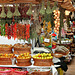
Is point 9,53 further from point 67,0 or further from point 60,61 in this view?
point 67,0

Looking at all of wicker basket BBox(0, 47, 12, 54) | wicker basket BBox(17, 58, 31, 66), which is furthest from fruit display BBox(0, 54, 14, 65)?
wicker basket BBox(0, 47, 12, 54)

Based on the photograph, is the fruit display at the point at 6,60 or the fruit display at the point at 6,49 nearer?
the fruit display at the point at 6,60

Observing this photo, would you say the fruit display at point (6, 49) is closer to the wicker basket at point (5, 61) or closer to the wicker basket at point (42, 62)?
the wicker basket at point (5, 61)

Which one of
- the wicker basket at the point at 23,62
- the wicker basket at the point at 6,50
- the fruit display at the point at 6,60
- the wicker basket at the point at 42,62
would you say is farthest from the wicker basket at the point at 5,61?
the wicker basket at the point at 42,62

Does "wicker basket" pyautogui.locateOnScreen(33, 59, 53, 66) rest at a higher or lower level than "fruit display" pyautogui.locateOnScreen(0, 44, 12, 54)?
lower

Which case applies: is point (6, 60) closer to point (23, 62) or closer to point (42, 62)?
point (23, 62)

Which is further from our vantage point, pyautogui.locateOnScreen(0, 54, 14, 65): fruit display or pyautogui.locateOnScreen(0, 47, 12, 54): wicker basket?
pyautogui.locateOnScreen(0, 47, 12, 54): wicker basket

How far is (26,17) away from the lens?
13.6 feet

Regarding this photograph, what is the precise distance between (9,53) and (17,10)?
5.24 feet

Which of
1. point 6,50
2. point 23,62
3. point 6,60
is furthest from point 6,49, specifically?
point 23,62

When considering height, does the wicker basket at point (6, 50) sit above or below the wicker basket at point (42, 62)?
above

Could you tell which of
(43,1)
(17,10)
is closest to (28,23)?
(17,10)

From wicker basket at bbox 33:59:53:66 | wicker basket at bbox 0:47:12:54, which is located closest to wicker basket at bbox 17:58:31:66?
wicker basket at bbox 33:59:53:66

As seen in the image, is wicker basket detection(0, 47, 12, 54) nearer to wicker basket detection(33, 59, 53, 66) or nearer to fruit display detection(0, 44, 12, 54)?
fruit display detection(0, 44, 12, 54)
